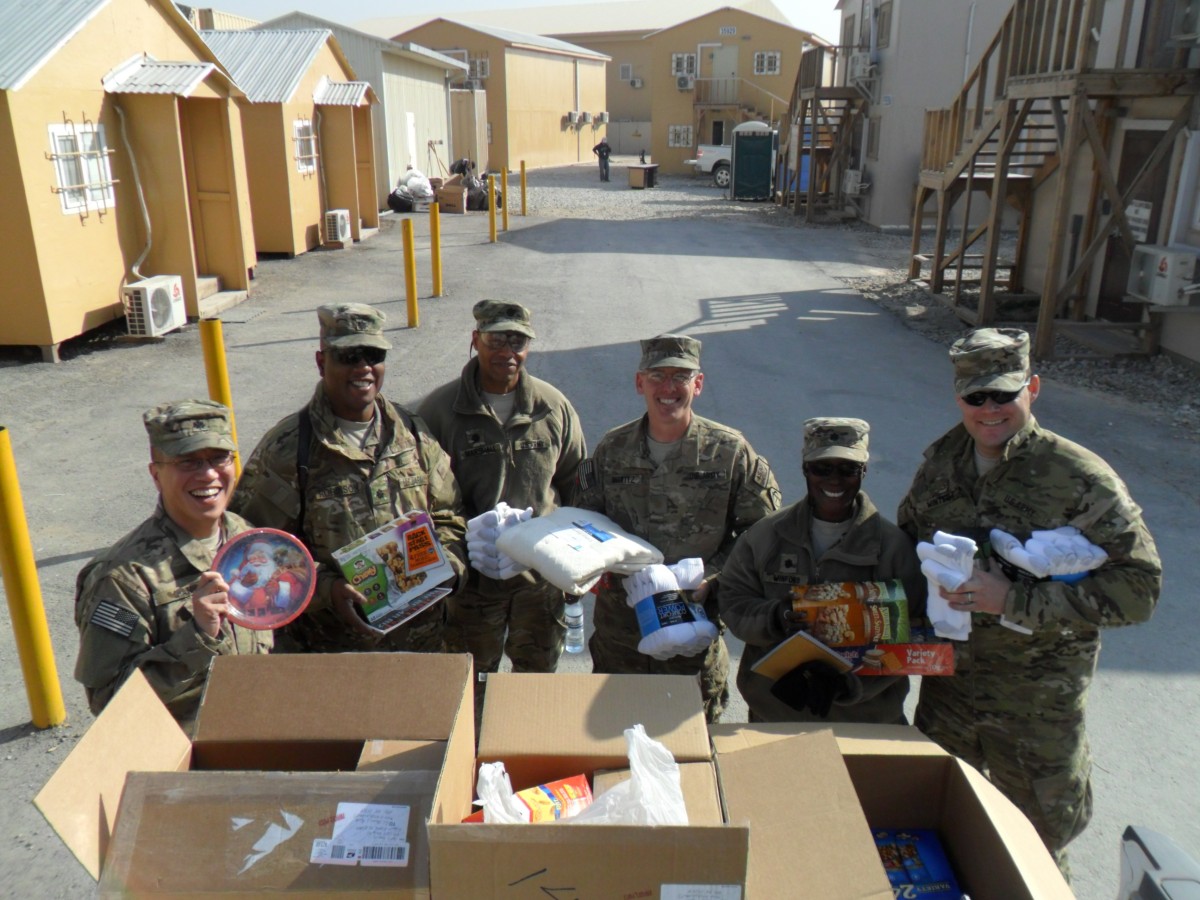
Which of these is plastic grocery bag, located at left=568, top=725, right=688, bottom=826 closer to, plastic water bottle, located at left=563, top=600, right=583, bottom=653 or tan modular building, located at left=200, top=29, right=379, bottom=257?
plastic water bottle, located at left=563, top=600, right=583, bottom=653

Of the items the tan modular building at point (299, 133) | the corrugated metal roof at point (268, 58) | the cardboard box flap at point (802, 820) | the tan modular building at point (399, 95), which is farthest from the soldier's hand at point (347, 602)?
the tan modular building at point (399, 95)

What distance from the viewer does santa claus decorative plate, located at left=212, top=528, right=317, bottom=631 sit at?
262 centimetres

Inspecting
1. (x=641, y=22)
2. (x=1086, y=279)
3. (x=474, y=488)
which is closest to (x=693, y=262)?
(x=1086, y=279)

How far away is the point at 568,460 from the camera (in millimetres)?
4094

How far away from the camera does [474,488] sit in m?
3.92

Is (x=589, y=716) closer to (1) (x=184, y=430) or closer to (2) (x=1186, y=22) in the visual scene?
(1) (x=184, y=430)

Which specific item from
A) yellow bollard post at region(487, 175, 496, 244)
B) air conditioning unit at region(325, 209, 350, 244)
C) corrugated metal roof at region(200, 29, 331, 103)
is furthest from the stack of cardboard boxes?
air conditioning unit at region(325, 209, 350, 244)

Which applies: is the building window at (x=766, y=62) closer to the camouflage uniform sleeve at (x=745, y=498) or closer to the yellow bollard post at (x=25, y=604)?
the camouflage uniform sleeve at (x=745, y=498)

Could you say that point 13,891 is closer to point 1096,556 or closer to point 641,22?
point 1096,556

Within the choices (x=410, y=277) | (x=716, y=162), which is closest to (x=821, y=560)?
(x=410, y=277)

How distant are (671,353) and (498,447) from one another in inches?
34.1

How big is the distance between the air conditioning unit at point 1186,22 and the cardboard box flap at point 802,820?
1057cm

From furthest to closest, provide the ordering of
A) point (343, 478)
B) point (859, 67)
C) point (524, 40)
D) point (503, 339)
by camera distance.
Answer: point (524, 40), point (859, 67), point (503, 339), point (343, 478)

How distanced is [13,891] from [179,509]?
1637 millimetres
